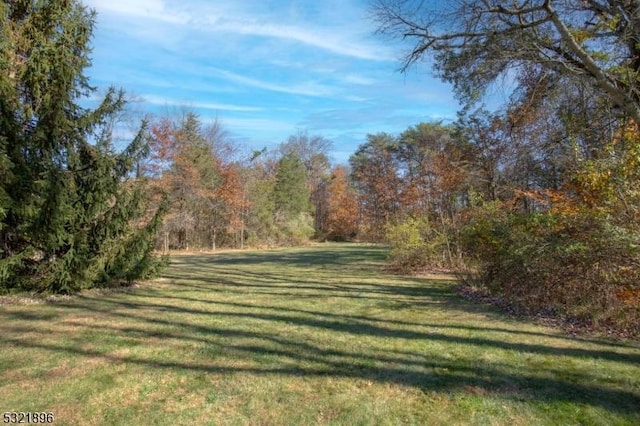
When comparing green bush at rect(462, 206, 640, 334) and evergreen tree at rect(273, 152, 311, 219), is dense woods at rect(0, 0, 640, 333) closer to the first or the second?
green bush at rect(462, 206, 640, 334)

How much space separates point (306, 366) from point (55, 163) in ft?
23.8

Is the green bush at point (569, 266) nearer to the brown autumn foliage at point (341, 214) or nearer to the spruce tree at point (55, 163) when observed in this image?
the spruce tree at point (55, 163)

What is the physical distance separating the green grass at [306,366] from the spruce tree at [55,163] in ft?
3.88

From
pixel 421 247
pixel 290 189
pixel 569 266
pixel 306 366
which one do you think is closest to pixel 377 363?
pixel 306 366

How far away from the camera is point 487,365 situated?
15.5ft

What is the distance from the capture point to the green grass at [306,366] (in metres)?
3.61

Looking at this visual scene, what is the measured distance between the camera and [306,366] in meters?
4.68

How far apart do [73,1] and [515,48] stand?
9.04 metres

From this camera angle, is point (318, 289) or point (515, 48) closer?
point (515, 48)

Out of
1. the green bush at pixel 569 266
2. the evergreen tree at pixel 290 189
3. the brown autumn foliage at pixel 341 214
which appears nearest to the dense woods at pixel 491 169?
the green bush at pixel 569 266

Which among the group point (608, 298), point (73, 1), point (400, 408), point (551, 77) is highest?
point (73, 1)

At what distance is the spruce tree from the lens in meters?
8.18

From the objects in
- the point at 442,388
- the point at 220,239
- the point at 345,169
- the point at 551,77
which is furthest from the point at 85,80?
the point at 345,169

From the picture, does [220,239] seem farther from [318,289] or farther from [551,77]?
[551,77]
